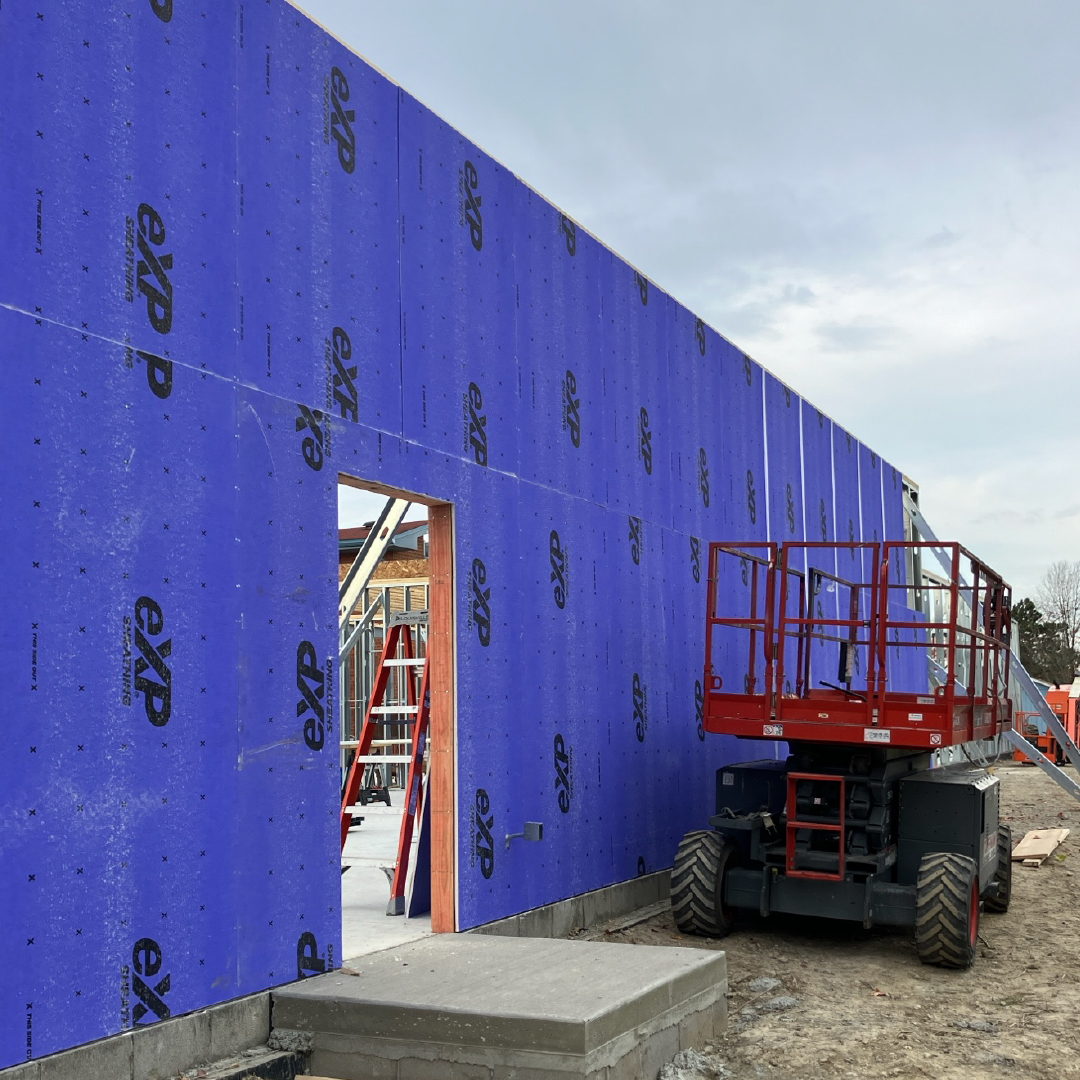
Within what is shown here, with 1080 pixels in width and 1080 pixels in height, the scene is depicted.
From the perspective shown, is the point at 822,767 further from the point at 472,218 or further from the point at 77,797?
the point at 77,797

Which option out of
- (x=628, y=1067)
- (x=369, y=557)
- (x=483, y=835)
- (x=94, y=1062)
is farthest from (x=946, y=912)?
(x=94, y=1062)

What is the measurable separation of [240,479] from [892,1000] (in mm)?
5307

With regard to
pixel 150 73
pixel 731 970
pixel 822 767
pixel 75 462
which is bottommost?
pixel 731 970

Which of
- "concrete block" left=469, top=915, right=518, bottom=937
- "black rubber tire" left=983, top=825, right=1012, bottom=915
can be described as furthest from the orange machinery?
"concrete block" left=469, top=915, right=518, bottom=937

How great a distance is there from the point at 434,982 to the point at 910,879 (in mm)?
4573

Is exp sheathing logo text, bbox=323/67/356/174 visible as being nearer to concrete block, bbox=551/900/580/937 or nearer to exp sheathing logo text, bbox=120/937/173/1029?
exp sheathing logo text, bbox=120/937/173/1029

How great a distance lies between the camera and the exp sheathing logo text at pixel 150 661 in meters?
5.39

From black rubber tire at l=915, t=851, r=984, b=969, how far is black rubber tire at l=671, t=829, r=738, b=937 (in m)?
1.47

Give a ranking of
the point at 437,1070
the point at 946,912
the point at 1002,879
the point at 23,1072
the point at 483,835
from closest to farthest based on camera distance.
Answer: the point at 23,1072
the point at 437,1070
the point at 483,835
the point at 946,912
the point at 1002,879

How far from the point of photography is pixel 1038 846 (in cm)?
1406

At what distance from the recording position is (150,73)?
18.9ft

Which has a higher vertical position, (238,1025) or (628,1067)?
(238,1025)

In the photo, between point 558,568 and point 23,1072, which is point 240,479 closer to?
point 23,1072

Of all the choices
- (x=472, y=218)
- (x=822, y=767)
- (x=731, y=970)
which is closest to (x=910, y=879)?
(x=822, y=767)
